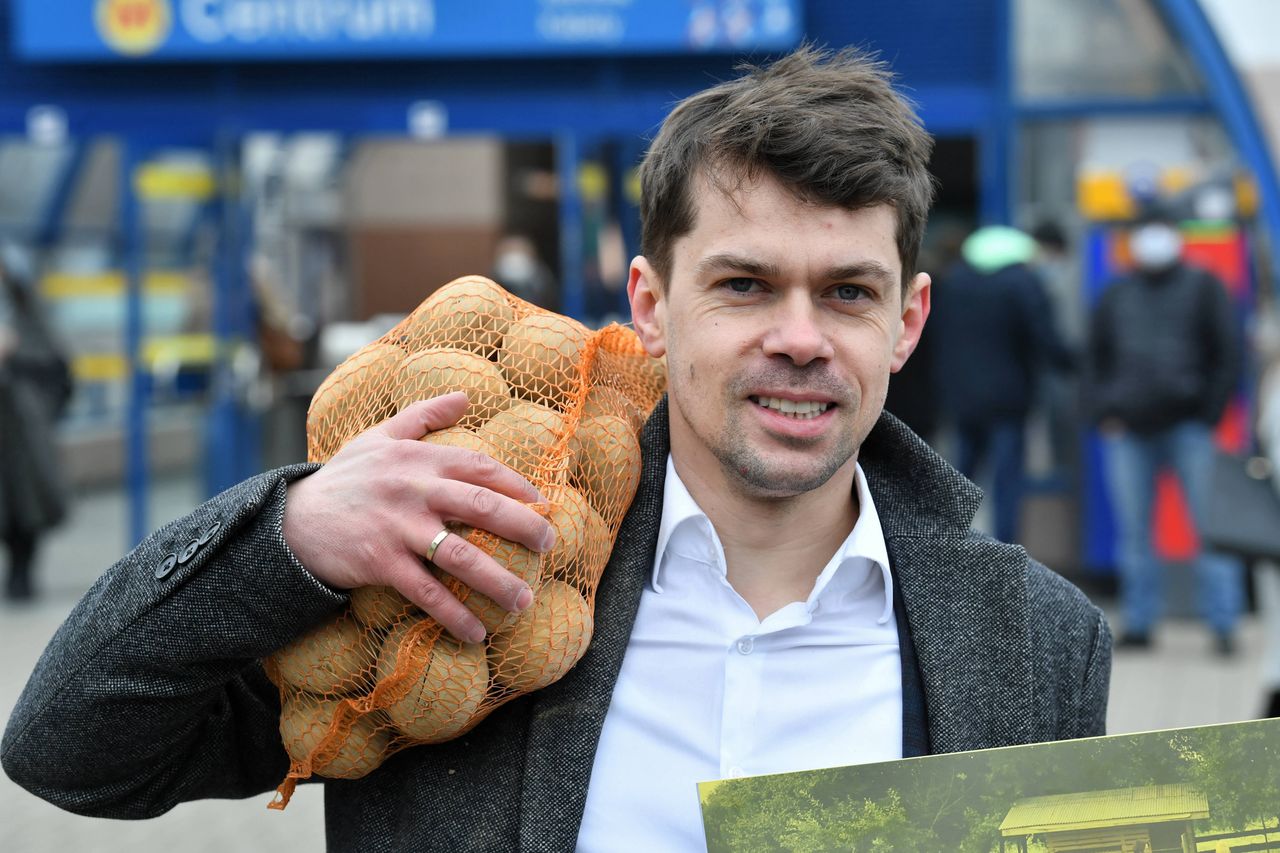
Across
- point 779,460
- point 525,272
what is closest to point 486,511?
point 779,460

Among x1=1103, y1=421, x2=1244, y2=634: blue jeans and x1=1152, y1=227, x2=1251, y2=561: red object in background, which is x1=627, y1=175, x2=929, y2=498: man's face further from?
x1=1152, y1=227, x2=1251, y2=561: red object in background

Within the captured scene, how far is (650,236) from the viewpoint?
2.05 m

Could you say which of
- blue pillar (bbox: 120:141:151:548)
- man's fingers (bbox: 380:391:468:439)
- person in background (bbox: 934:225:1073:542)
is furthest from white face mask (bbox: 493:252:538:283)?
man's fingers (bbox: 380:391:468:439)

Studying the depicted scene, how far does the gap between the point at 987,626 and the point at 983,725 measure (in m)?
0.13

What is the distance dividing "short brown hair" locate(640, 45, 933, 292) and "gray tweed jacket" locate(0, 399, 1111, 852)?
0.31 meters

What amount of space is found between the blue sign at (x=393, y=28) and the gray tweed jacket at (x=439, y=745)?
7.01m

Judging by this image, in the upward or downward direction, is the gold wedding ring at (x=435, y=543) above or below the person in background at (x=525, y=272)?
above

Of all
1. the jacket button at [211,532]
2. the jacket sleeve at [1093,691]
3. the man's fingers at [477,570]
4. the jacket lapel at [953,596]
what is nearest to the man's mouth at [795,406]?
the jacket lapel at [953,596]

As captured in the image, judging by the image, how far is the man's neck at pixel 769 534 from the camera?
2031 millimetres

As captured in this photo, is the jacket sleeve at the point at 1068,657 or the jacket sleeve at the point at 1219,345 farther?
the jacket sleeve at the point at 1219,345

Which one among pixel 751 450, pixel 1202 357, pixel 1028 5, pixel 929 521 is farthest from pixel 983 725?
pixel 1028 5

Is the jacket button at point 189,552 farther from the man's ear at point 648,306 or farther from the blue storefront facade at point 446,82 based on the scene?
the blue storefront facade at point 446,82

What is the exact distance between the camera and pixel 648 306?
208 cm

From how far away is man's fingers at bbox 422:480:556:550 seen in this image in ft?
5.39
